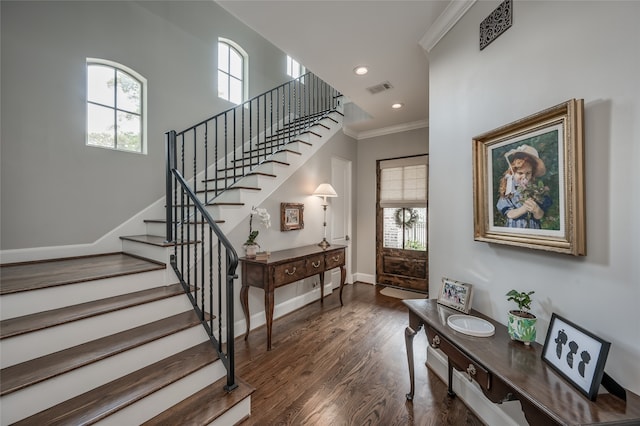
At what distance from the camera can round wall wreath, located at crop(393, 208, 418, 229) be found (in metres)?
4.55

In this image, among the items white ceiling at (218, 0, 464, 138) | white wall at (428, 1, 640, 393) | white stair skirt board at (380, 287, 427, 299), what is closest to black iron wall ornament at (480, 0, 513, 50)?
white wall at (428, 1, 640, 393)

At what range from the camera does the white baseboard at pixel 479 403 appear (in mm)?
1532

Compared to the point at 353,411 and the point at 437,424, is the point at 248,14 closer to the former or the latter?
the point at 353,411

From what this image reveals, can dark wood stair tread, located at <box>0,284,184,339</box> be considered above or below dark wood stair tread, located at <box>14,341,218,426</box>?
above

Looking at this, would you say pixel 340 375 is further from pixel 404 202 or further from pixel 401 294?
pixel 404 202

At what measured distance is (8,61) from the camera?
7.98ft

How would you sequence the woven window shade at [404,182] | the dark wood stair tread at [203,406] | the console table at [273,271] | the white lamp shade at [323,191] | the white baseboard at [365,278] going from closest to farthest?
the dark wood stair tread at [203,406] → the console table at [273,271] → the white lamp shade at [323,191] → the woven window shade at [404,182] → the white baseboard at [365,278]

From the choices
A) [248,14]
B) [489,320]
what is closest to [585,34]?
[489,320]

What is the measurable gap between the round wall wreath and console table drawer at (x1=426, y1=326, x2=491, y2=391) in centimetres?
297

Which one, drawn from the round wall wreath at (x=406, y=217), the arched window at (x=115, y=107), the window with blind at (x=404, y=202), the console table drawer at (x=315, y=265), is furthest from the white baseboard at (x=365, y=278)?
the arched window at (x=115, y=107)

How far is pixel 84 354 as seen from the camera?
5.10ft

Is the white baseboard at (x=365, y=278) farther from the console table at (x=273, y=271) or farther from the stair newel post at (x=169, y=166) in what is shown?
the stair newel post at (x=169, y=166)

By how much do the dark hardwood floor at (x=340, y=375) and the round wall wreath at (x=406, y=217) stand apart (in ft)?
5.41

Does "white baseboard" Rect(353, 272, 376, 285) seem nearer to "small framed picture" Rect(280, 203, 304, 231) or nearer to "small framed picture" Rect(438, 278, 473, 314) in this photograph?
"small framed picture" Rect(280, 203, 304, 231)
